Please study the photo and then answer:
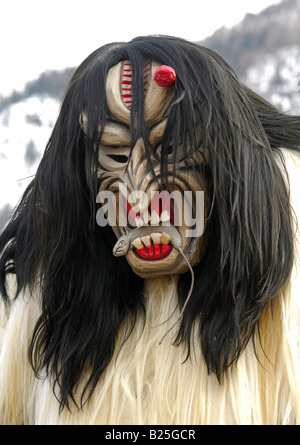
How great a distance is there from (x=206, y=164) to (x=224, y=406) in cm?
49

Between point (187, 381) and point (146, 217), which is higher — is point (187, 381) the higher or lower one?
the lower one

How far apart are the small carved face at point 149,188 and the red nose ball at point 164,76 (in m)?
0.01

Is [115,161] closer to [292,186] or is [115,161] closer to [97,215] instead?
[97,215]

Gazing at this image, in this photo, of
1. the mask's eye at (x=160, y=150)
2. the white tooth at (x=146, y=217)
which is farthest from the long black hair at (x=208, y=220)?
the white tooth at (x=146, y=217)

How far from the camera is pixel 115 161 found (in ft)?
5.98

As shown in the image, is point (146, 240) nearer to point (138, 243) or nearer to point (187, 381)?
point (138, 243)

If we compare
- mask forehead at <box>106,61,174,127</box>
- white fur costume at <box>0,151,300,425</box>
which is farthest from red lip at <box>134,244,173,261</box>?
mask forehead at <box>106,61,174,127</box>

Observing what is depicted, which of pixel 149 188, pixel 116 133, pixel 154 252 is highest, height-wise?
pixel 116 133

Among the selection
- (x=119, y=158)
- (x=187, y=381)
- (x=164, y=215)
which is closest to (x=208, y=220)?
(x=164, y=215)

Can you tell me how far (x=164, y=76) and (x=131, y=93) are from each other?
0.08 m

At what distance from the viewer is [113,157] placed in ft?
5.99

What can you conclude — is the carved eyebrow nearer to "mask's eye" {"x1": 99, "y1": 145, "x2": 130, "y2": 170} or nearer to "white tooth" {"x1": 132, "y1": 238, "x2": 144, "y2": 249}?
"mask's eye" {"x1": 99, "y1": 145, "x2": 130, "y2": 170}

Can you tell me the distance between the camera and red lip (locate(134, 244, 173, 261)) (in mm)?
1784
